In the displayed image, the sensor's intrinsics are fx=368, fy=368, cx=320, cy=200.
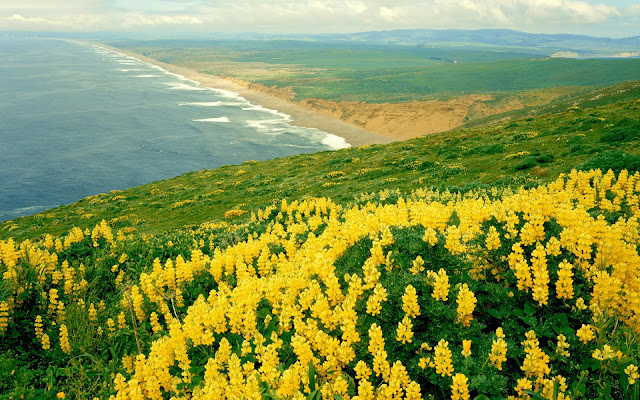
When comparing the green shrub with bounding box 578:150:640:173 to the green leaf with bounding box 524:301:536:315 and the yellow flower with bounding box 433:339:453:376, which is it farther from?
the yellow flower with bounding box 433:339:453:376

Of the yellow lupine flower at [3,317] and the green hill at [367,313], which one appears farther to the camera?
the yellow lupine flower at [3,317]

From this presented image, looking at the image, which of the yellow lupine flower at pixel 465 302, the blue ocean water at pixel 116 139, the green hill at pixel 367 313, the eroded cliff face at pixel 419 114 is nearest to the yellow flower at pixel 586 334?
the green hill at pixel 367 313

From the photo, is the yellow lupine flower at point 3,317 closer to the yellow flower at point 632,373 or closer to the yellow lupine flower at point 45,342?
the yellow lupine flower at point 45,342

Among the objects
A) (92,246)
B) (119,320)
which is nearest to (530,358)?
(119,320)

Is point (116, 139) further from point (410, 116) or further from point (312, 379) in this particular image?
point (312, 379)

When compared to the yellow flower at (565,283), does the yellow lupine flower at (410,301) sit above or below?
below

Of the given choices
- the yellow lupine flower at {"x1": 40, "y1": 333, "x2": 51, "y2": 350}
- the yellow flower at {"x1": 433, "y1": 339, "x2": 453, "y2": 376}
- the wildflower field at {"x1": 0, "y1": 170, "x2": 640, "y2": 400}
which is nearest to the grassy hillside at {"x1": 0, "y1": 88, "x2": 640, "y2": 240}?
the wildflower field at {"x1": 0, "y1": 170, "x2": 640, "y2": 400}

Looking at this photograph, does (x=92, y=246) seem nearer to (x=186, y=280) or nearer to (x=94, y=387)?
(x=186, y=280)

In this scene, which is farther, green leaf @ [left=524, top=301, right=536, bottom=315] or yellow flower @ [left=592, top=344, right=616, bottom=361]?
green leaf @ [left=524, top=301, right=536, bottom=315]
